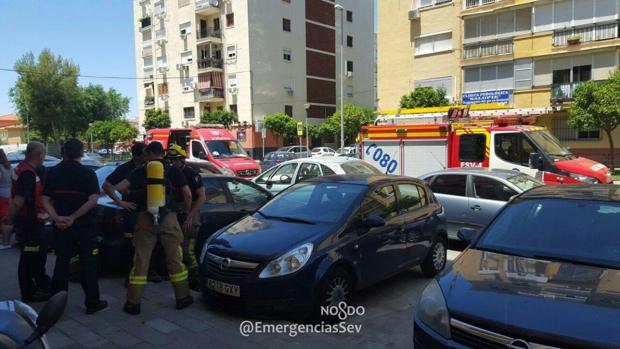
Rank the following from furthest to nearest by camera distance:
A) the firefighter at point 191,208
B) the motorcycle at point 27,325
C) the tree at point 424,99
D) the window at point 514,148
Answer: the tree at point 424,99 → the window at point 514,148 → the firefighter at point 191,208 → the motorcycle at point 27,325

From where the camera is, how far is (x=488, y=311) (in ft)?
9.29

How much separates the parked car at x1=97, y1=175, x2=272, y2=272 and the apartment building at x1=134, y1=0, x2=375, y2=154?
113 ft

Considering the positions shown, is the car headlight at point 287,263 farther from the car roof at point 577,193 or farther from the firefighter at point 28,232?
the firefighter at point 28,232

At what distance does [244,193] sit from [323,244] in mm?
2846

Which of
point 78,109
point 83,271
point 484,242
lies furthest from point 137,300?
point 78,109

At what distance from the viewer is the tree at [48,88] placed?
4119 centimetres

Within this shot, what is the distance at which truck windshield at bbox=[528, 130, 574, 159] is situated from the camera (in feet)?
33.9

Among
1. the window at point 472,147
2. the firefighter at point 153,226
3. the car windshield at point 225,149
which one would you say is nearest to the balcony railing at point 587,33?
the window at point 472,147

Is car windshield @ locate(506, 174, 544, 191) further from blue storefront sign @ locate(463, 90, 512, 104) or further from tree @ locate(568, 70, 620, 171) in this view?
blue storefront sign @ locate(463, 90, 512, 104)

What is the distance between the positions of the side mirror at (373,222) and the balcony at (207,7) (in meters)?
41.8

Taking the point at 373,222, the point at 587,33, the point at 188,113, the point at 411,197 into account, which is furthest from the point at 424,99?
the point at 188,113

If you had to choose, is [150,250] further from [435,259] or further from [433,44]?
[433,44]

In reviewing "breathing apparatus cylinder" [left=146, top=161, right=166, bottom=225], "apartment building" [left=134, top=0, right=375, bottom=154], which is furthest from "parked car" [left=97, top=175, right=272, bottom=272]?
"apartment building" [left=134, top=0, right=375, bottom=154]

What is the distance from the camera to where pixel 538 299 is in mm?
2844
